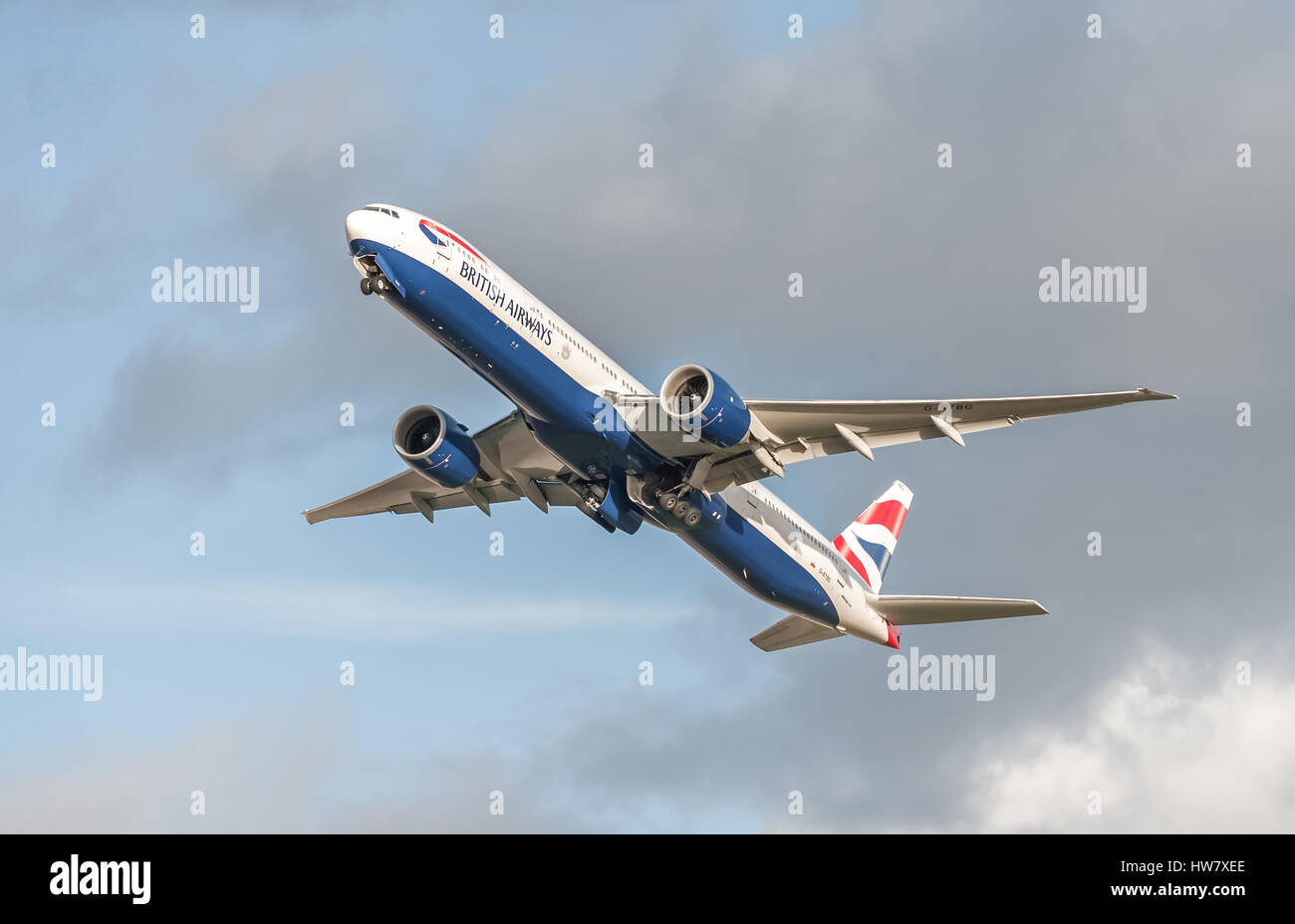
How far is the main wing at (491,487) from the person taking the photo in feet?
158

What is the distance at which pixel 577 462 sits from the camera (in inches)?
1761

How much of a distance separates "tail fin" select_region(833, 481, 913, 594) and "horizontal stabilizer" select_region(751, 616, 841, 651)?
269cm

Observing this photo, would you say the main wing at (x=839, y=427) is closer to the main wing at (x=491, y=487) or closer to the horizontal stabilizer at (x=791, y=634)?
the main wing at (x=491, y=487)

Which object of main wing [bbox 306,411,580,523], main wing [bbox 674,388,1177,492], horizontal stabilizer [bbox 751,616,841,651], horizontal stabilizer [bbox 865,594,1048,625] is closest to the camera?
main wing [bbox 674,388,1177,492]

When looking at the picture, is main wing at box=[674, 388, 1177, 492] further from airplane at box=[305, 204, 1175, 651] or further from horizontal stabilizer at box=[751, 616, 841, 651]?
horizontal stabilizer at box=[751, 616, 841, 651]

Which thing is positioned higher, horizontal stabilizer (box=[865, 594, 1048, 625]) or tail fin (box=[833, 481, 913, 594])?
tail fin (box=[833, 481, 913, 594])

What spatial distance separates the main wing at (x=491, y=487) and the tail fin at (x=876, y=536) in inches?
469

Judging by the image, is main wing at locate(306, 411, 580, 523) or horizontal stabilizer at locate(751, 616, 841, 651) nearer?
main wing at locate(306, 411, 580, 523)

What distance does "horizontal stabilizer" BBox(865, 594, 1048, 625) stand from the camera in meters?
49.4

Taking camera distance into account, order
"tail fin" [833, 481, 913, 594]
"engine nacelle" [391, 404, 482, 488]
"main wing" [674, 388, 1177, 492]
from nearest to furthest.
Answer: "main wing" [674, 388, 1177, 492]
"engine nacelle" [391, 404, 482, 488]
"tail fin" [833, 481, 913, 594]

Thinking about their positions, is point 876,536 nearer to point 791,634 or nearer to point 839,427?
point 791,634

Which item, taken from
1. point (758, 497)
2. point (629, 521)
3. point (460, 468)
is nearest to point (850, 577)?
point (758, 497)

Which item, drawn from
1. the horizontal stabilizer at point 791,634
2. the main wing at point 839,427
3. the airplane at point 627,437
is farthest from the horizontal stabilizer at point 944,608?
the main wing at point 839,427

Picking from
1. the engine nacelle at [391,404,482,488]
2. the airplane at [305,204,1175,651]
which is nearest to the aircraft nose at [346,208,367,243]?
the airplane at [305,204,1175,651]
